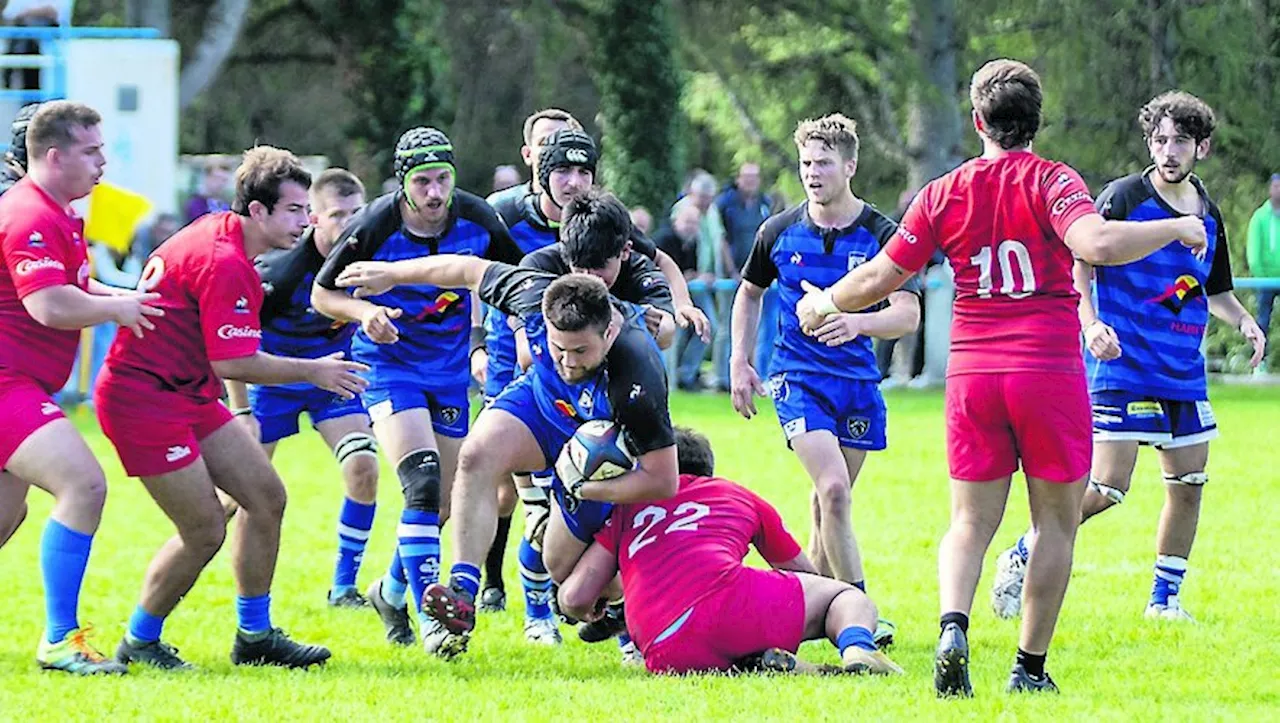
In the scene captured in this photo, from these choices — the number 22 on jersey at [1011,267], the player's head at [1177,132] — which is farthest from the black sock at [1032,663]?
the player's head at [1177,132]

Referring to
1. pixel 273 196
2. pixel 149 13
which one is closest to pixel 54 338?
pixel 273 196

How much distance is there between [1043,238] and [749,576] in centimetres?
159

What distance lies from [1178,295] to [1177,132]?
78 cm

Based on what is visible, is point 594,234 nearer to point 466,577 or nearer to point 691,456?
point 691,456

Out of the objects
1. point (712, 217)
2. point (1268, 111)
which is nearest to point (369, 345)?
point (712, 217)

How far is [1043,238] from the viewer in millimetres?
6730

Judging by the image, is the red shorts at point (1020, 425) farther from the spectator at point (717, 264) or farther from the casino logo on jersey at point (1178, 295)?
the spectator at point (717, 264)

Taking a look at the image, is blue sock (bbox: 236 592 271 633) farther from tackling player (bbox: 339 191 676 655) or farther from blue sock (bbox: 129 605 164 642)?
tackling player (bbox: 339 191 676 655)

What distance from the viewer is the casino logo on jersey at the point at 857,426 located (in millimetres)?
8906

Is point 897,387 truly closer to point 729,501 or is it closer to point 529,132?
point 529,132

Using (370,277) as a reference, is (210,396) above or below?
below

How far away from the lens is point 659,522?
7566mm

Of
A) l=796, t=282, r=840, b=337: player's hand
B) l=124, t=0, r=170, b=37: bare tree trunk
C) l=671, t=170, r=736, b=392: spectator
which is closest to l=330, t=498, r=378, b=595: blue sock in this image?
l=796, t=282, r=840, b=337: player's hand

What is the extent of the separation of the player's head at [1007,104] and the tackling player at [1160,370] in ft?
7.74
